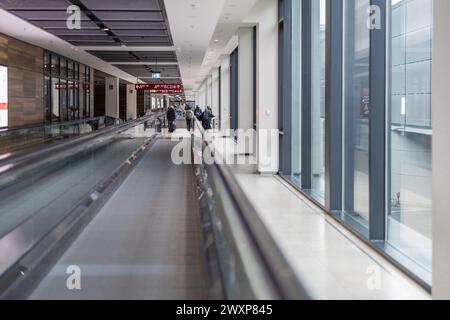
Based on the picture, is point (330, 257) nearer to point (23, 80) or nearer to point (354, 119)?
point (354, 119)

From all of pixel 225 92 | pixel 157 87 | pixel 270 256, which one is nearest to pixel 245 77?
pixel 225 92

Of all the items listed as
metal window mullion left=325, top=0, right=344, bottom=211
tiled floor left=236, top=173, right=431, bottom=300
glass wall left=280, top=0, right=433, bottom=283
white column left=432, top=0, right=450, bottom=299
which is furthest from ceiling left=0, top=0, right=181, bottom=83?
white column left=432, top=0, right=450, bottom=299

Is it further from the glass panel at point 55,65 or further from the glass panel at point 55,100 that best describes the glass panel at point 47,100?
the glass panel at point 55,65

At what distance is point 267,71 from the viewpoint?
14.2 meters

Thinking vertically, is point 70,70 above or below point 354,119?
above

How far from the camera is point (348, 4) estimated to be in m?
8.73

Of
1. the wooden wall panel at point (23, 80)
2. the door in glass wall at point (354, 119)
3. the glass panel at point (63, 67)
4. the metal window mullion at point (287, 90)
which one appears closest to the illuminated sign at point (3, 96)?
the wooden wall panel at point (23, 80)

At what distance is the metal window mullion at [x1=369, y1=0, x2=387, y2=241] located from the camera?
22.4 ft

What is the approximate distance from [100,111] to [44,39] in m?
20.1

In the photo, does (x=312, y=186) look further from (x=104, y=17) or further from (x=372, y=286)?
(x=104, y=17)

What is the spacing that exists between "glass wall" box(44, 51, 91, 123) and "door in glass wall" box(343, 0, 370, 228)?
15.0 m

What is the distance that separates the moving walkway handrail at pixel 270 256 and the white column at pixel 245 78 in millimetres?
14573

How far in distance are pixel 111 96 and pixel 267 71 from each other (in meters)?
25.1

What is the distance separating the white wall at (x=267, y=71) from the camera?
46.3 ft
